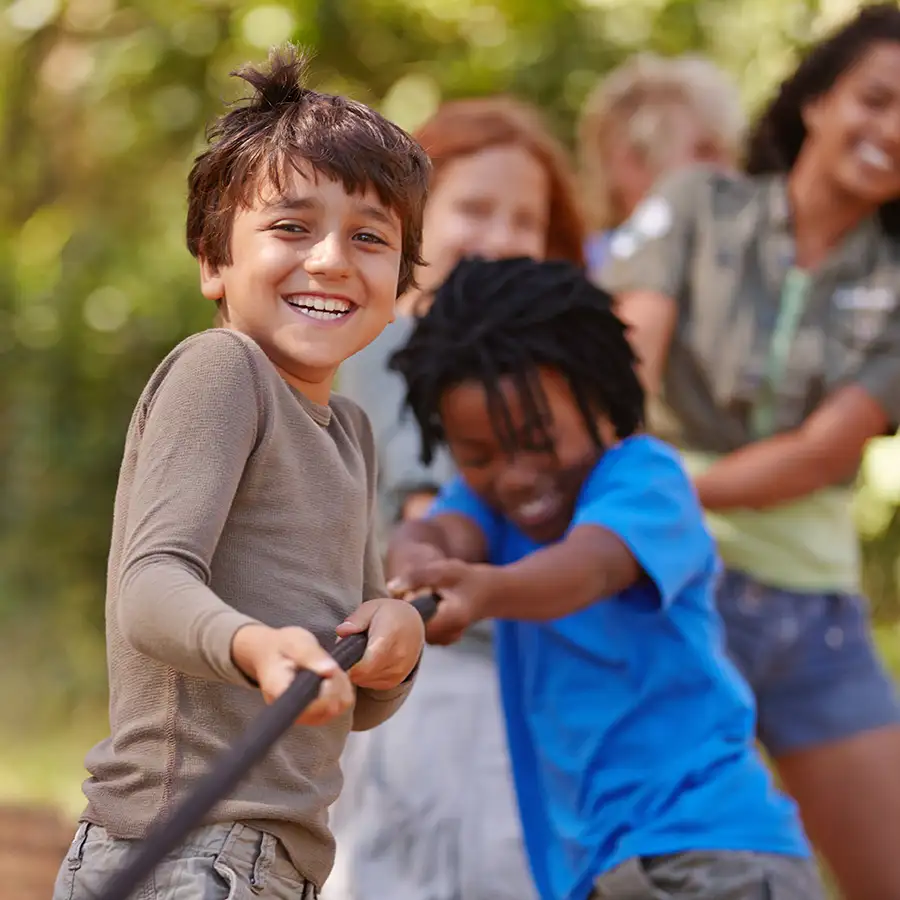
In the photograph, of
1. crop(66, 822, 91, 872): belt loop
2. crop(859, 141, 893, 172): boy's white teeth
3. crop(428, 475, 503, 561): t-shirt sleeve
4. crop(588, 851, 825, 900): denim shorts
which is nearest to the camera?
crop(66, 822, 91, 872): belt loop

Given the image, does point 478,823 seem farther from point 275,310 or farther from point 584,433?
point 275,310

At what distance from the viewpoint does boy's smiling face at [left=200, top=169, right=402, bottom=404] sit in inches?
66.4

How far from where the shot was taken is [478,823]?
268 centimetres

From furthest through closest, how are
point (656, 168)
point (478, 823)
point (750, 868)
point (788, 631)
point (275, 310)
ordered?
point (656, 168), point (788, 631), point (478, 823), point (750, 868), point (275, 310)

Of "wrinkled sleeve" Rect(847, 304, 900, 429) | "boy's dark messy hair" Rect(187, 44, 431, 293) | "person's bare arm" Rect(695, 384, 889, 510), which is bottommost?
"boy's dark messy hair" Rect(187, 44, 431, 293)

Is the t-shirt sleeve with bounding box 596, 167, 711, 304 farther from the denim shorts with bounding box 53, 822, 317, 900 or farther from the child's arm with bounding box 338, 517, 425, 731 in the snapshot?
the denim shorts with bounding box 53, 822, 317, 900

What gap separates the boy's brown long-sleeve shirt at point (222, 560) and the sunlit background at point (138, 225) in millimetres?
4195

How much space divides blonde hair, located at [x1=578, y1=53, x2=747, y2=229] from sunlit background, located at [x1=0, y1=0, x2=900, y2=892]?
4.15 ft

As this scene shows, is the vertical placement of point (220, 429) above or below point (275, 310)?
below

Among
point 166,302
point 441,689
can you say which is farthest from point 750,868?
point 166,302

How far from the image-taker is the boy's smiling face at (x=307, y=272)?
1686 mm

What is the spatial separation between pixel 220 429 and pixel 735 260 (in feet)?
6.12

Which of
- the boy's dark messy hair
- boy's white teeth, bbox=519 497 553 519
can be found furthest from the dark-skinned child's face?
the boy's dark messy hair

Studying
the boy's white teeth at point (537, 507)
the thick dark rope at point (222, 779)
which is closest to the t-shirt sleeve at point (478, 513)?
the boy's white teeth at point (537, 507)
